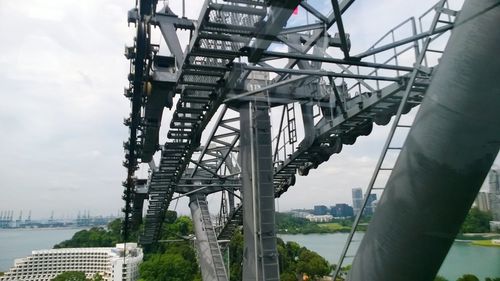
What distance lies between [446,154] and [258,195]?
18.1 feet

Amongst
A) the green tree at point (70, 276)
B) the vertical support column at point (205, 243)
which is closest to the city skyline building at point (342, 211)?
the vertical support column at point (205, 243)

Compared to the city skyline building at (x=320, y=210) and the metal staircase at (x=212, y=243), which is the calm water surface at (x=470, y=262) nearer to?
the city skyline building at (x=320, y=210)

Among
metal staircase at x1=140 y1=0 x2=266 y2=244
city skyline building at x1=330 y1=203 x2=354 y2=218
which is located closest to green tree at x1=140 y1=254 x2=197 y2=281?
metal staircase at x1=140 y1=0 x2=266 y2=244

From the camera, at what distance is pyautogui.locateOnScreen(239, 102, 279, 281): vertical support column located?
6.80 m

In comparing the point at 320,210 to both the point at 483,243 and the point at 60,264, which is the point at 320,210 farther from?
the point at 60,264

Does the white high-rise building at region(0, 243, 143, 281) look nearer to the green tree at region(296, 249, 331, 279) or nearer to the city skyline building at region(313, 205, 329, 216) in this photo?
the green tree at region(296, 249, 331, 279)

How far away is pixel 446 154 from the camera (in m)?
1.67

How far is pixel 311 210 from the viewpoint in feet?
13.6

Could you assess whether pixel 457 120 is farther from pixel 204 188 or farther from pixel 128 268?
pixel 128 268

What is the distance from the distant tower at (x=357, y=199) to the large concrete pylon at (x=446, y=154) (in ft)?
2.74

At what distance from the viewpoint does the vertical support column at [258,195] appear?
22.3 ft

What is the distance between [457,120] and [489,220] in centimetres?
64

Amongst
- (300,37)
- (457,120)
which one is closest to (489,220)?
(457,120)

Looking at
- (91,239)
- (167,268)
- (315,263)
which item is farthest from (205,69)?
(91,239)
